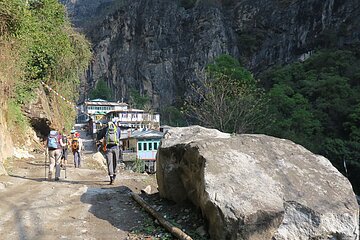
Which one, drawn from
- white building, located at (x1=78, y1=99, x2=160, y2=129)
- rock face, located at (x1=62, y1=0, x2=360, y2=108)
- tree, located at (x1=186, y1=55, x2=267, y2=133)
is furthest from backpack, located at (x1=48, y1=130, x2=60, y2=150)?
rock face, located at (x1=62, y1=0, x2=360, y2=108)

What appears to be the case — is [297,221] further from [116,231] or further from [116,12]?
[116,12]

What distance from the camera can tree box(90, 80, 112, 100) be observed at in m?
78.3

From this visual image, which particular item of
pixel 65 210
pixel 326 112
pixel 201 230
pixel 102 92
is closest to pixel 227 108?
pixel 326 112

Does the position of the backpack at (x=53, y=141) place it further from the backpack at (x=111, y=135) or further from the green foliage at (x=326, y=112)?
the green foliage at (x=326, y=112)

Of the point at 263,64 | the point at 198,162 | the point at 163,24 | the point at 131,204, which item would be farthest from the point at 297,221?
the point at 163,24

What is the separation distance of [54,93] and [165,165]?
1623 cm

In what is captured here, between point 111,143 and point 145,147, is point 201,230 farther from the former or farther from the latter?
point 145,147

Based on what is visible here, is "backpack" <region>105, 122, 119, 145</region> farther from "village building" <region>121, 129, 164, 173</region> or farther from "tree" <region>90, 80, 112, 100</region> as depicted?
"tree" <region>90, 80, 112, 100</region>

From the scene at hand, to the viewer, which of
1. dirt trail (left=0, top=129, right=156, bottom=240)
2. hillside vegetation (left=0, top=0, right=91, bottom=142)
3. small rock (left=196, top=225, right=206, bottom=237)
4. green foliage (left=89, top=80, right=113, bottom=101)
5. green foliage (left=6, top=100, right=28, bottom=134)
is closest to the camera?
small rock (left=196, top=225, right=206, bottom=237)

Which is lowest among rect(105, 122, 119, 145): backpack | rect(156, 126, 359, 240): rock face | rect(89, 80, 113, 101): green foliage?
rect(156, 126, 359, 240): rock face

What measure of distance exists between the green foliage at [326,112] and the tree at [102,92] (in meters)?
51.6

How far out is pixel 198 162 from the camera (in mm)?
4719

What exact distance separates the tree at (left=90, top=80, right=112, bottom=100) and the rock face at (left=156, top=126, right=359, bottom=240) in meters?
75.5

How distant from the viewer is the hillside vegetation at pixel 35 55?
1082 centimetres
